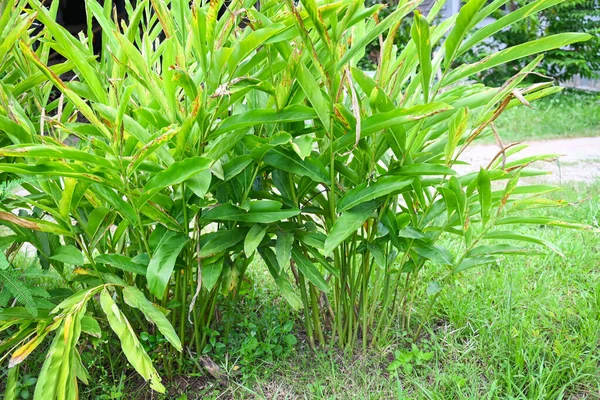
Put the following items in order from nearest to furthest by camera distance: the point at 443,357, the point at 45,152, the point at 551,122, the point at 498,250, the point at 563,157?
the point at 45,152 → the point at 498,250 → the point at 443,357 → the point at 563,157 → the point at 551,122

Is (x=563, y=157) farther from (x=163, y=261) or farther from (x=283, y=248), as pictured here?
(x=163, y=261)

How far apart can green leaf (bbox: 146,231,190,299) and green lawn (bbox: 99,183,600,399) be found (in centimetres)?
41

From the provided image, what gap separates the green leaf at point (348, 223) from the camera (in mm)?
1447

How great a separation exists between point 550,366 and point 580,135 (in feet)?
18.9

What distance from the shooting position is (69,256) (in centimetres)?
164

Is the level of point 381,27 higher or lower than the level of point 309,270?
higher

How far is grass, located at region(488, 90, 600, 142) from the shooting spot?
6875 mm

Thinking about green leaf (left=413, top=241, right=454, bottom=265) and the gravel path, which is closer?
green leaf (left=413, top=241, right=454, bottom=265)

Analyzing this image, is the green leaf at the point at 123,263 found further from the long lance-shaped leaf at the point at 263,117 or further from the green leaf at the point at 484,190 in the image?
the green leaf at the point at 484,190

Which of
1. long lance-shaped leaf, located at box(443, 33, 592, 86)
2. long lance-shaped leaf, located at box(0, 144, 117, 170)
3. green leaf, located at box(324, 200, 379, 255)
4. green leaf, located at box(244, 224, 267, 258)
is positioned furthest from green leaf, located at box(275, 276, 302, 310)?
long lance-shaped leaf, located at box(443, 33, 592, 86)

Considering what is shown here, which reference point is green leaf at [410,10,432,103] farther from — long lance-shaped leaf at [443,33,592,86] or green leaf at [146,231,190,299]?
green leaf at [146,231,190,299]

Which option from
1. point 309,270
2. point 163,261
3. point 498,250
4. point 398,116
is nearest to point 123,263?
point 163,261

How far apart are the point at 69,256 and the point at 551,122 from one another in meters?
6.96

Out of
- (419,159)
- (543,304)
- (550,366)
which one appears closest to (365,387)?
(550,366)
